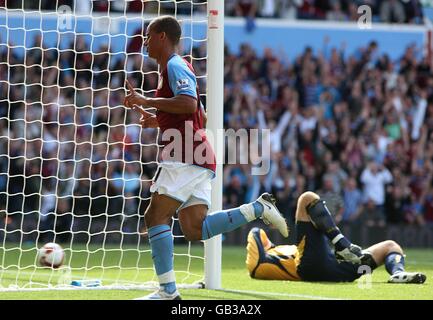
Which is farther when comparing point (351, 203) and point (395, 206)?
point (395, 206)

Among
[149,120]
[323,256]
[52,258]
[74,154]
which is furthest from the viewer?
[74,154]

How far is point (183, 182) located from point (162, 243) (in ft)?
1.45

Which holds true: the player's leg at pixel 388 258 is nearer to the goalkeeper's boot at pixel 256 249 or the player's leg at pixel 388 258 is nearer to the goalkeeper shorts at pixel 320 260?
the goalkeeper shorts at pixel 320 260

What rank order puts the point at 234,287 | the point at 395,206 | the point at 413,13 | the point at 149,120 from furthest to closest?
1. the point at 413,13
2. the point at 395,206
3. the point at 234,287
4. the point at 149,120

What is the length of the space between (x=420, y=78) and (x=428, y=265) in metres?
8.83

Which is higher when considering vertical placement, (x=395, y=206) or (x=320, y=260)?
(x=320, y=260)

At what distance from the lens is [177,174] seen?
6.91 metres

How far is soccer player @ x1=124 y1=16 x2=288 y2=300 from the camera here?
681 cm

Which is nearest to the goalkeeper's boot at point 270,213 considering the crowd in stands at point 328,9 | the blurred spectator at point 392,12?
the crowd in stands at point 328,9

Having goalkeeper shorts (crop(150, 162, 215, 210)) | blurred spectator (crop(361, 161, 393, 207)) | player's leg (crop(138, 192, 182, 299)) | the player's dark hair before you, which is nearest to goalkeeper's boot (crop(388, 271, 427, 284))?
goalkeeper shorts (crop(150, 162, 215, 210))

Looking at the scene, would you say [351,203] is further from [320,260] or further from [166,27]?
[166,27]

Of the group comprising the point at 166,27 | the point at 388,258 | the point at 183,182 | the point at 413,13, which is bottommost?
the point at 388,258

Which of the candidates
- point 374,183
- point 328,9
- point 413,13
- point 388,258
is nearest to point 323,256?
point 388,258

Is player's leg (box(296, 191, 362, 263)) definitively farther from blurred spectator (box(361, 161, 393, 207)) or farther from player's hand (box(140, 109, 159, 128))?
blurred spectator (box(361, 161, 393, 207))
